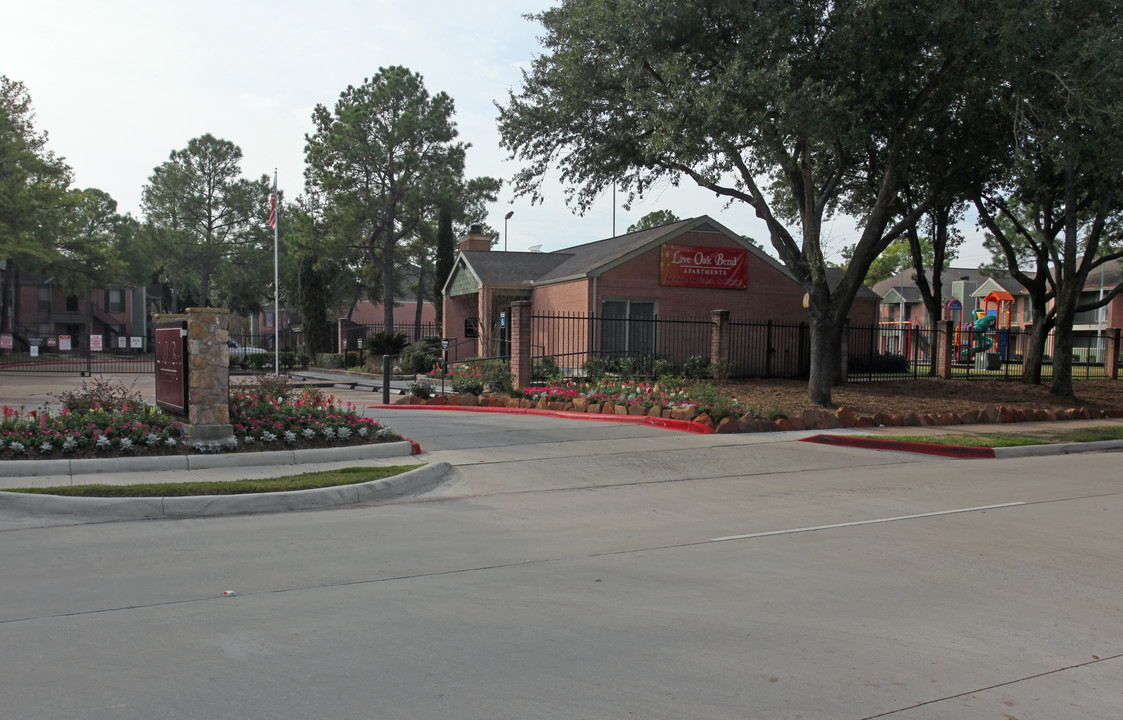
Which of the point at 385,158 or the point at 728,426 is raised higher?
the point at 385,158

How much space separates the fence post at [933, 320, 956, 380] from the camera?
25422 millimetres

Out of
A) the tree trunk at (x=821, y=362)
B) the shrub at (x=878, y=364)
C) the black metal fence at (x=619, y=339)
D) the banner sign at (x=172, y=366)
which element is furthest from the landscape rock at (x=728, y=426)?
the shrub at (x=878, y=364)

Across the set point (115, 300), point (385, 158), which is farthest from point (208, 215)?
point (385, 158)

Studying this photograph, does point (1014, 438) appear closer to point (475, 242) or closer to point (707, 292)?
point (707, 292)

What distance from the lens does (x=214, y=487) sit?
345 inches

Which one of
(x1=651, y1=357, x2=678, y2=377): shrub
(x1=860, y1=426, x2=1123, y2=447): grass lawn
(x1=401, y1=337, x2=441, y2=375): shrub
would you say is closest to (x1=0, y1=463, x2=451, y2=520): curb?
(x1=860, y1=426, x2=1123, y2=447): grass lawn

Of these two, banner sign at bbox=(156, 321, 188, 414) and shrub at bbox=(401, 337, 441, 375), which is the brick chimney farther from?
banner sign at bbox=(156, 321, 188, 414)

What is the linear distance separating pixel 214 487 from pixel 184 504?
21.7 inches

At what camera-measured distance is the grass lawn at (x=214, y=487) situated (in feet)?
27.5

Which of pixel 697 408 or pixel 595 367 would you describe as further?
pixel 595 367

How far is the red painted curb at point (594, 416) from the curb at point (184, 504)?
7.63 m

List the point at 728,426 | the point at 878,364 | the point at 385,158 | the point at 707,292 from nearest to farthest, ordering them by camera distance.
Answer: the point at 728,426 → the point at 707,292 → the point at 878,364 → the point at 385,158

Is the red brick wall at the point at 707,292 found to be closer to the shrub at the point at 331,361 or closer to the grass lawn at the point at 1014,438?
the grass lawn at the point at 1014,438

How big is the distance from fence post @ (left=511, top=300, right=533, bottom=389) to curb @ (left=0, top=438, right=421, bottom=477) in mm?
7789
